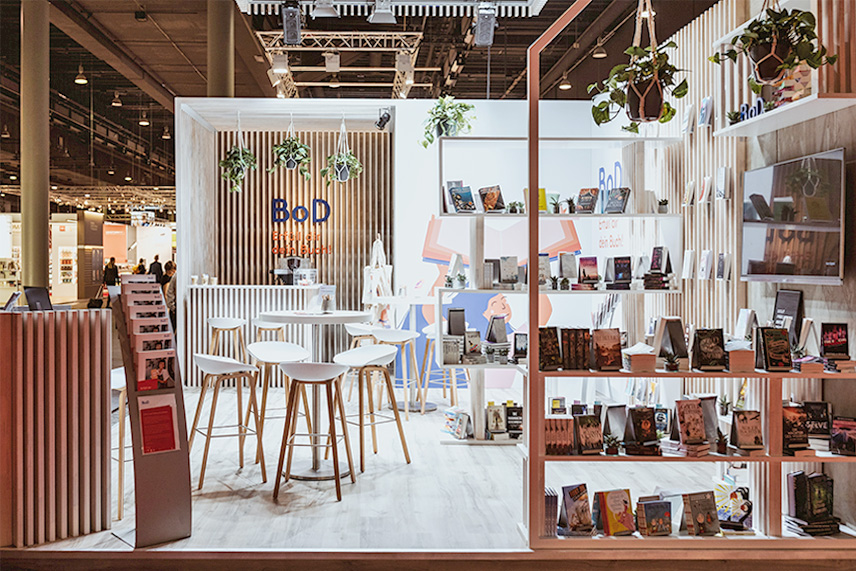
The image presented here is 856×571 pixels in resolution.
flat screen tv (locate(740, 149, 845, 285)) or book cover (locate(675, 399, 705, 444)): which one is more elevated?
flat screen tv (locate(740, 149, 845, 285))

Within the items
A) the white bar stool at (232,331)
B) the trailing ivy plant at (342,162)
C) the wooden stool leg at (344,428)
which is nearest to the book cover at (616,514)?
the wooden stool leg at (344,428)

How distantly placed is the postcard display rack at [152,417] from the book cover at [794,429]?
9.81 feet

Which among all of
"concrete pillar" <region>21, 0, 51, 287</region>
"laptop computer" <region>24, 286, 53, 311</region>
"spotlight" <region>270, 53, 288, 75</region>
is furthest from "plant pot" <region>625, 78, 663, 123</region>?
"concrete pillar" <region>21, 0, 51, 287</region>

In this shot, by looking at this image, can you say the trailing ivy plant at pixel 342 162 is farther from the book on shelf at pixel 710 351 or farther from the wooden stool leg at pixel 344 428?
the book on shelf at pixel 710 351

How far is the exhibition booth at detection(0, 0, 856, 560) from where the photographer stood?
3.45m

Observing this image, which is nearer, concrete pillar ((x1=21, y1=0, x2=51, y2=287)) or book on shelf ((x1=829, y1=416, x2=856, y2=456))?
book on shelf ((x1=829, y1=416, x2=856, y2=456))

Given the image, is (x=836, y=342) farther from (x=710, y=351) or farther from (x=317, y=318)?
(x=317, y=318)

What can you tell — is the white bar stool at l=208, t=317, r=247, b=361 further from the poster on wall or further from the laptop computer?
the poster on wall

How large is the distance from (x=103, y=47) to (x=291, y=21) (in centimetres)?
692

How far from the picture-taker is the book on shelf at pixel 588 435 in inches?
136

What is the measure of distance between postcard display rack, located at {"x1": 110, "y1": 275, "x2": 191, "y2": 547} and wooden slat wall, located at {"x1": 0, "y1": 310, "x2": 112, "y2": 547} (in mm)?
236

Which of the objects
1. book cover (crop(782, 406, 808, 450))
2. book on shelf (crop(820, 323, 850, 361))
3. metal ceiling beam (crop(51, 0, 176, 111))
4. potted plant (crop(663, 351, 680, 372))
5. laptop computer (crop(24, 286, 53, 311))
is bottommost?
book cover (crop(782, 406, 808, 450))

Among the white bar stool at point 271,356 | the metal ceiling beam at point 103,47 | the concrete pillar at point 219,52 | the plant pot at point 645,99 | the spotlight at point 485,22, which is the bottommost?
the white bar stool at point 271,356

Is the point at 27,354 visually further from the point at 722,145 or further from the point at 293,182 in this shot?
the point at 293,182
